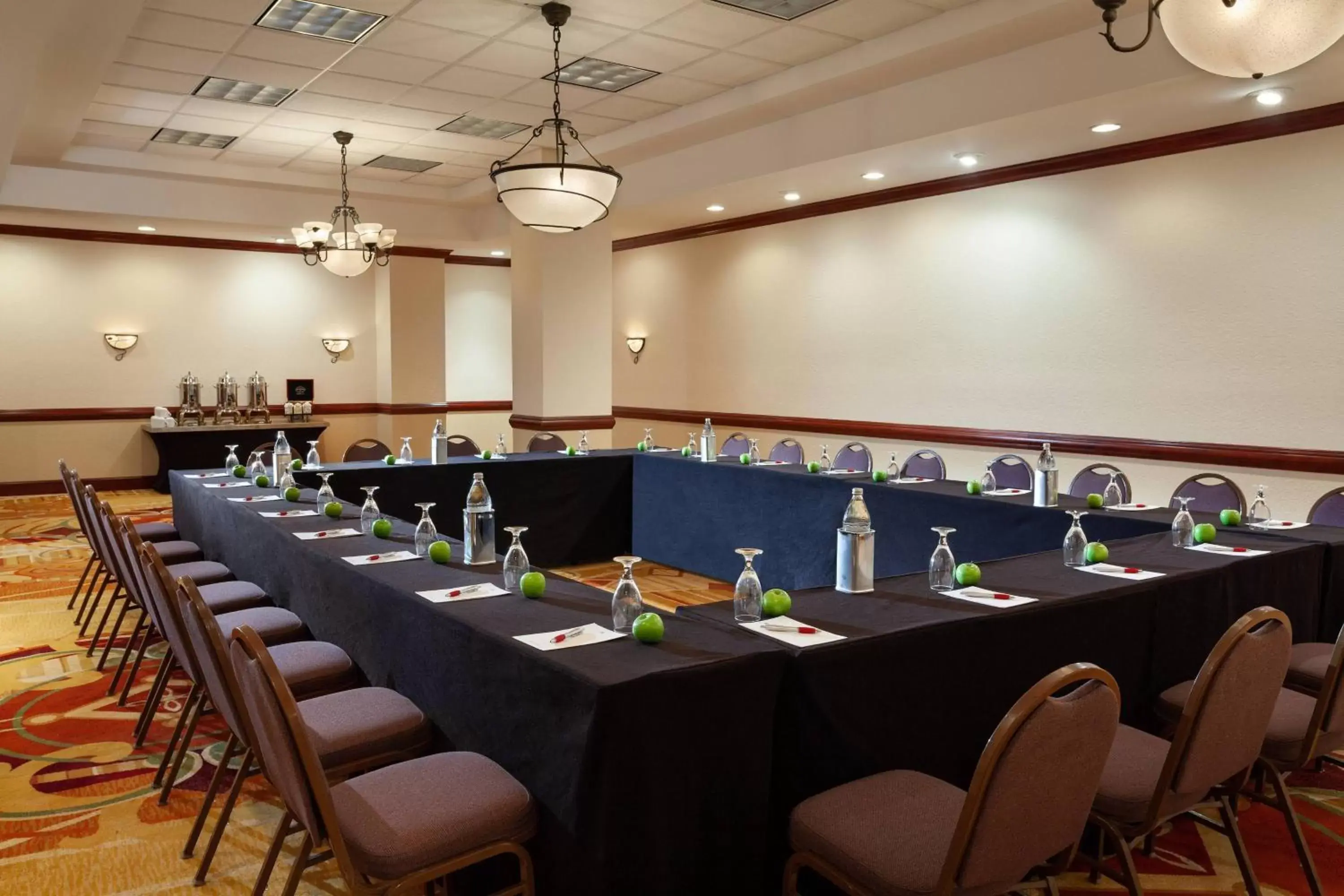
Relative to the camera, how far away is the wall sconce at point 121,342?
1079 centimetres

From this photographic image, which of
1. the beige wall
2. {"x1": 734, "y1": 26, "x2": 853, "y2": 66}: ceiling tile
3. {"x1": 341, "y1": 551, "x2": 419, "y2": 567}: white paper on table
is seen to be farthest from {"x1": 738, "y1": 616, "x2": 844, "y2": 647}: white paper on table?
the beige wall

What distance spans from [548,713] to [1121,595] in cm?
170

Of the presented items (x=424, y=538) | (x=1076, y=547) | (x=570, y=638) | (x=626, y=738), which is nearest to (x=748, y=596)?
(x=570, y=638)

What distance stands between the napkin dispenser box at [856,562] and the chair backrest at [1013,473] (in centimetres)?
303

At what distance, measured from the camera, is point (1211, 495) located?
189 inches

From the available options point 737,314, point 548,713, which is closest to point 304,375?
point 737,314

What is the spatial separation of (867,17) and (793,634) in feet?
14.0

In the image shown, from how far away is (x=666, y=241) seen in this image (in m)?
10.8

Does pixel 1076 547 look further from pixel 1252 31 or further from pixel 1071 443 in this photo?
pixel 1071 443

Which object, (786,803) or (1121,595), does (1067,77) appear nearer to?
(1121,595)

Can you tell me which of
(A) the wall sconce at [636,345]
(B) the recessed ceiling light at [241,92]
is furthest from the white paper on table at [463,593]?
(A) the wall sconce at [636,345]

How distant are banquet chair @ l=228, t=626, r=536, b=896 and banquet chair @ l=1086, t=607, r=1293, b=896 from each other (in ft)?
4.10

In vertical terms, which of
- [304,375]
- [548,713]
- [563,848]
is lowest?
[563,848]

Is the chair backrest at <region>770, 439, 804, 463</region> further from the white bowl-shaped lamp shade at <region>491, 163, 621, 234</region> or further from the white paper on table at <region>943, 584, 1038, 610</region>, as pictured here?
the white paper on table at <region>943, 584, 1038, 610</region>
